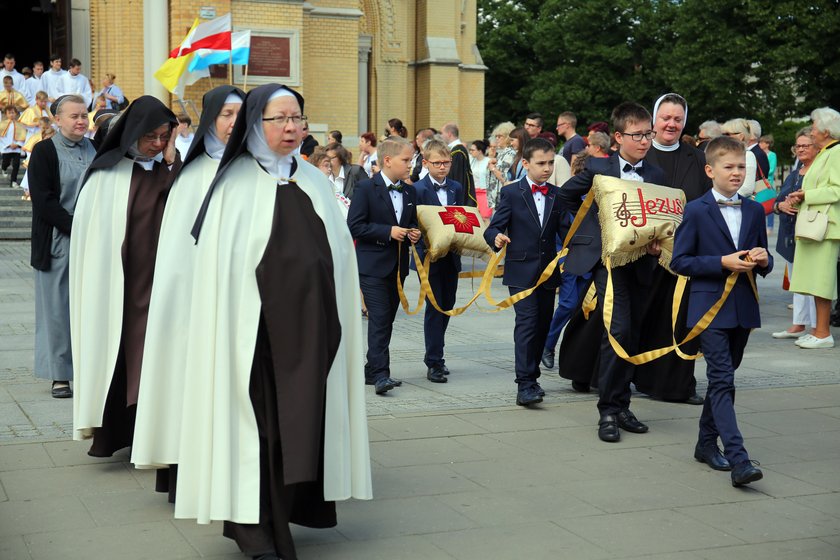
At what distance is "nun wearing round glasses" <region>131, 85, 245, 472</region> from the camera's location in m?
5.34

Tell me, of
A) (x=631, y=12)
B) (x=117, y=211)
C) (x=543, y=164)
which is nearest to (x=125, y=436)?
(x=117, y=211)

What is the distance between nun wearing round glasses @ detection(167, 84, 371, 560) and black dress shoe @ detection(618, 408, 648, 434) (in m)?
2.93

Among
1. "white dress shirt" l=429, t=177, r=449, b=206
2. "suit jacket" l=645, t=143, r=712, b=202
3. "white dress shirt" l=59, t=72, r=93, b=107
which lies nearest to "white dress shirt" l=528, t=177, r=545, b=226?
"suit jacket" l=645, t=143, r=712, b=202

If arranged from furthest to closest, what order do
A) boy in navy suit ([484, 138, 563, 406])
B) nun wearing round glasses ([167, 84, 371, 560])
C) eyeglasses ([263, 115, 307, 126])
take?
boy in navy suit ([484, 138, 563, 406]) → eyeglasses ([263, 115, 307, 126]) → nun wearing round glasses ([167, 84, 371, 560])

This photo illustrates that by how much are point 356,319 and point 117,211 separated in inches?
85.4

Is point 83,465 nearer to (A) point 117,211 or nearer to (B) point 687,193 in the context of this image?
(A) point 117,211

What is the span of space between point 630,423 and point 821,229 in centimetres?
430

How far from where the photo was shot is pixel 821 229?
35.5 ft

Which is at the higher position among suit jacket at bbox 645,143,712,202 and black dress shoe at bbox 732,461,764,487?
suit jacket at bbox 645,143,712,202

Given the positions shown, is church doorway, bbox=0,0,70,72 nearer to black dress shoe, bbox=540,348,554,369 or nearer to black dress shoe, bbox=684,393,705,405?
black dress shoe, bbox=540,348,554,369

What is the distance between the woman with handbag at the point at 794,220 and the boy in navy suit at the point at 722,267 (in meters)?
4.91

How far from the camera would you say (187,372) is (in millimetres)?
4973

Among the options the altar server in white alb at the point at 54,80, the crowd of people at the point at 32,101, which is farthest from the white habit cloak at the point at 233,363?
the altar server in white alb at the point at 54,80

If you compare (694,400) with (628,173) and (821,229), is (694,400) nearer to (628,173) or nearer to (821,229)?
(628,173)
